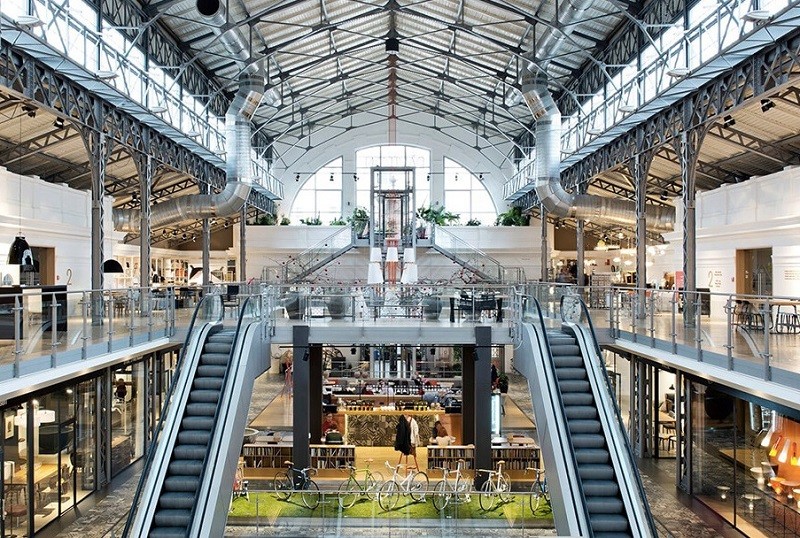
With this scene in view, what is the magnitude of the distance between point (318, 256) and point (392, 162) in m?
10.9

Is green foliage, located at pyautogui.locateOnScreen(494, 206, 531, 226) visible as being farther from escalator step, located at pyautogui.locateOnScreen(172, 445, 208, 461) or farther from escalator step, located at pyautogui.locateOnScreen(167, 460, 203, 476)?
escalator step, located at pyautogui.locateOnScreen(167, 460, 203, 476)

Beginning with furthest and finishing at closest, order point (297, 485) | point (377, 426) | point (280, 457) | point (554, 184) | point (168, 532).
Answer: point (554, 184)
point (377, 426)
point (280, 457)
point (297, 485)
point (168, 532)

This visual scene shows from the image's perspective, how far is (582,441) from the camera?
36.4 ft

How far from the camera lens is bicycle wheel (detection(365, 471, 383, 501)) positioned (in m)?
12.3

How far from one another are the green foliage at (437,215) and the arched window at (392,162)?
0.99 metres

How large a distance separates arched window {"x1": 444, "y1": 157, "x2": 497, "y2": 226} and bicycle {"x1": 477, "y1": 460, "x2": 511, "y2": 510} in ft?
90.6

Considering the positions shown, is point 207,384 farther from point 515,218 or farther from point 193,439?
point 515,218

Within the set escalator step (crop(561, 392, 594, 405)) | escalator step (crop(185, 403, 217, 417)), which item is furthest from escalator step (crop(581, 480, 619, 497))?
escalator step (crop(185, 403, 217, 417))

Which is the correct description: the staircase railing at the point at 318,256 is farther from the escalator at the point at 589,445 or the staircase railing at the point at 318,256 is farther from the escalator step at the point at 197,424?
the escalator at the point at 589,445

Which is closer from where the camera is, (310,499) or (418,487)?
(310,499)

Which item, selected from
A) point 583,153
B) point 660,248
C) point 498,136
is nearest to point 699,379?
point 583,153

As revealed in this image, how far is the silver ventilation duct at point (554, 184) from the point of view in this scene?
23.9 m

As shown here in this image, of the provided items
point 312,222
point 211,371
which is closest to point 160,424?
point 211,371

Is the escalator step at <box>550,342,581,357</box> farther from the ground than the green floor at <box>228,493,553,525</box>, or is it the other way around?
the escalator step at <box>550,342,581,357</box>
